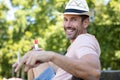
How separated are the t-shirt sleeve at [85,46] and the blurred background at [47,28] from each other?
12439mm

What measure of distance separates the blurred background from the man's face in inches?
478

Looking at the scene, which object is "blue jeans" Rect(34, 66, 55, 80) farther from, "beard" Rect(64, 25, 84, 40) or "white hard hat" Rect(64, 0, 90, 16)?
"white hard hat" Rect(64, 0, 90, 16)

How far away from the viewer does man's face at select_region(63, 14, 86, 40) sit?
2239mm

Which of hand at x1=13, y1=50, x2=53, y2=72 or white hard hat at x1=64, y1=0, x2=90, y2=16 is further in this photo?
white hard hat at x1=64, y1=0, x2=90, y2=16

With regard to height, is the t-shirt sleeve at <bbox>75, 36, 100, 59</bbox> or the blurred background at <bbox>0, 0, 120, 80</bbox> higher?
the t-shirt sleeve at <bbox>75, 36, 100, 59</bbox>

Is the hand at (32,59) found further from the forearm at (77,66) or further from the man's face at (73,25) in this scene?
the man's face at (73,25)

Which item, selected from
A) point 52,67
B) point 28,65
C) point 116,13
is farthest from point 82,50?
point 116,13

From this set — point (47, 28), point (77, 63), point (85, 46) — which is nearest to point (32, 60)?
point (77, 63)

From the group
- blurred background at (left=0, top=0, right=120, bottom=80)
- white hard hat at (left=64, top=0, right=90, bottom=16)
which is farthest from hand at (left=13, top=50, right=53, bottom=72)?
blurred background at (left=0, top=0, right=120, bottom=80)

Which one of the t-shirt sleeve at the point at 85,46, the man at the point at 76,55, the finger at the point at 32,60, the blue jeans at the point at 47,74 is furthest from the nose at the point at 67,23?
the finger at the point at 32,60

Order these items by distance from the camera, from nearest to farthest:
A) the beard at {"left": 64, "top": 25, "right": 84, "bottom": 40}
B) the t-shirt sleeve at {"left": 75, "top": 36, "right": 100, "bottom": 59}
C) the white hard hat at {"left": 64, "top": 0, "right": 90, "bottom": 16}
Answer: the t-shirt sleeve at {"left": 75, "top": 36, "right": 100, "bottom": 59} → the white hard hat at {"left": 64, "top": 0, "right": 90, "bottom": 16} → the beard at {"left": 64, "top": 25, "right": 84, "bottom": 40}

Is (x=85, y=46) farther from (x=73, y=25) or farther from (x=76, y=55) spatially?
(x=73, y=25)

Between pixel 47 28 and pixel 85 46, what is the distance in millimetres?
16273

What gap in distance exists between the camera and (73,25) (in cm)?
227
